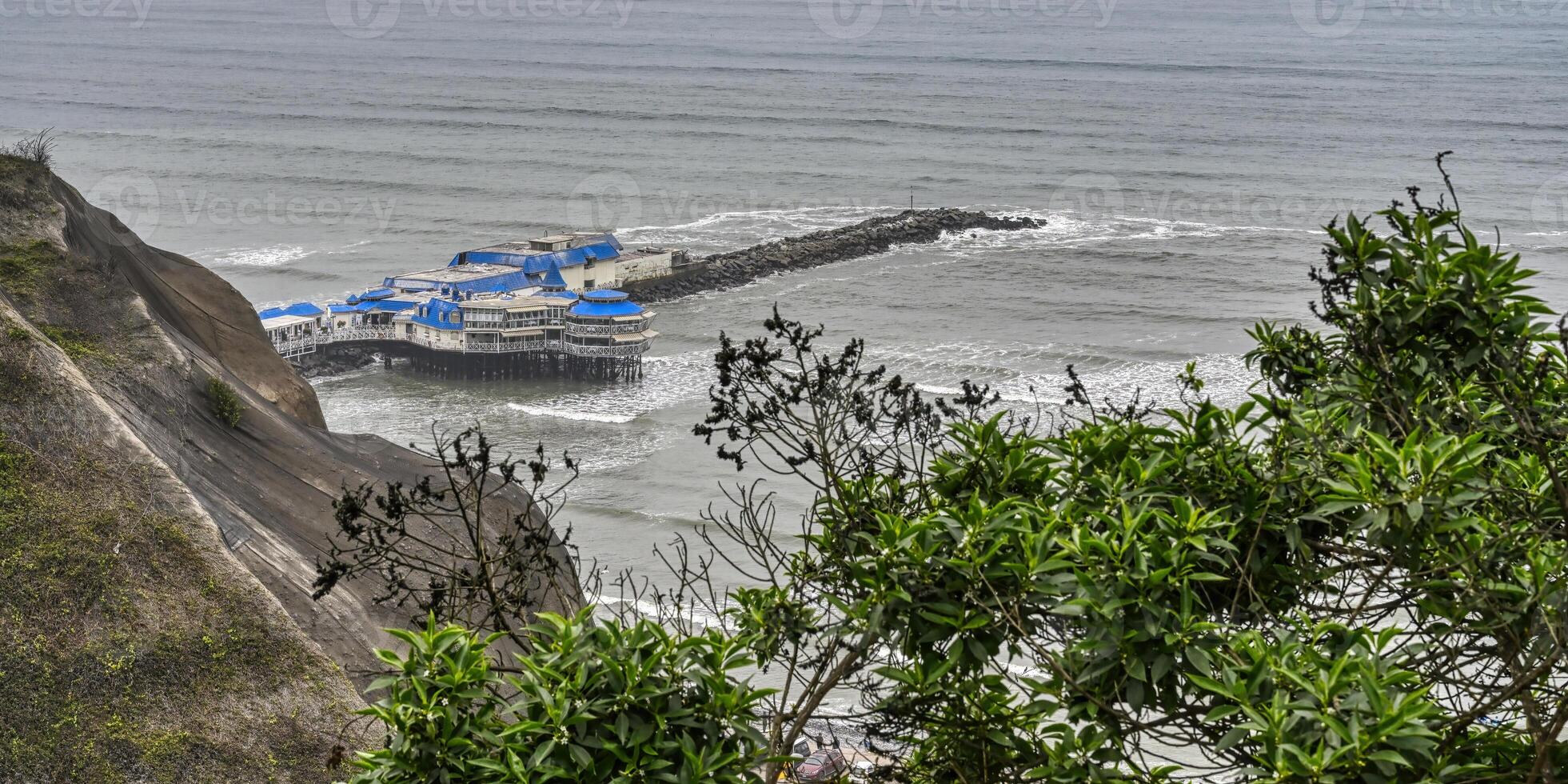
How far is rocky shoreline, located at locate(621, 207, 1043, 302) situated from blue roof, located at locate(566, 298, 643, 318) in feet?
25.5

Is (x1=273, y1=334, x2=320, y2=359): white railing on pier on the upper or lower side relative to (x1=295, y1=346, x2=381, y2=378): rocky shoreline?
upper

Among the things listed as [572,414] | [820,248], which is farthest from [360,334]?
[820,248]

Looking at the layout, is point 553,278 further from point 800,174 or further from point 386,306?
point 800,174

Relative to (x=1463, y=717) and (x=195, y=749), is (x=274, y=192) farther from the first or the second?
(x=1463, y=717)

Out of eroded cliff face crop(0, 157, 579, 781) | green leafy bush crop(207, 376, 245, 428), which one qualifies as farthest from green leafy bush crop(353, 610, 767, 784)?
green leafy bush crop(207, 376, 245, 428)

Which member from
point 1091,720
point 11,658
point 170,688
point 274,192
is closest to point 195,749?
point 170,688

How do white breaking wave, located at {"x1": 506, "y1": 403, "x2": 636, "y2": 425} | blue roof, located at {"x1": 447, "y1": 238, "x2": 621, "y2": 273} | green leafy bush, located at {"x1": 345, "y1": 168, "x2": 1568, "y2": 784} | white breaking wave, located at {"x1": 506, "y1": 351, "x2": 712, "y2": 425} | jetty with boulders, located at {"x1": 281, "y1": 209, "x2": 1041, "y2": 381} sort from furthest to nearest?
1. blue roof, located at {"x1": 447, "y1": 238, "x2": 621, "y2": 273}
2. jetty with boulders, located at {"x1": 281, "y1": 209, "x2": 1041, "y2": 381}
3. white breaking wave, located at {"x1": 506, "y1": 351, "x2": 712, "y2": 425}
4. white breaking wave, located at {"x1": 506, "y1": 403, "x2": 636, "y2": 425}
5. green leafy bush, located at {"x1": 345, "y1": 168, "x2": 1568, "y2": 784}

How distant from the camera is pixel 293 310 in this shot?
40969mm

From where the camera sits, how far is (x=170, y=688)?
1067 cm

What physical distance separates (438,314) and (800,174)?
126 ft

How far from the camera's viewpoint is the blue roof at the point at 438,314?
3972 cm

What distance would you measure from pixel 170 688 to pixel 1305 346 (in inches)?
334

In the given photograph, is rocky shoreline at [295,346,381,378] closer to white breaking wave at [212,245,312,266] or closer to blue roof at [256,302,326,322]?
blue roof at [256,302,326,322]

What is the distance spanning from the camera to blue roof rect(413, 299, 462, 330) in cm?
3972
